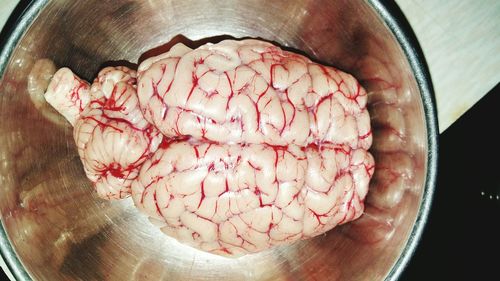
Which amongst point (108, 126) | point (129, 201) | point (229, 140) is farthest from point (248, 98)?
point (129, 201)

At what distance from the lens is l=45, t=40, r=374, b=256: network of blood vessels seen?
3.23ft

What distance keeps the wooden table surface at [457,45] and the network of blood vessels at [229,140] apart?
294 mm

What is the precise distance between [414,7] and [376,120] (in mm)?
341

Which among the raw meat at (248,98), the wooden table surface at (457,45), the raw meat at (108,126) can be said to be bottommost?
the raw meat at (108,126)

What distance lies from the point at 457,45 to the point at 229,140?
2.33 ft

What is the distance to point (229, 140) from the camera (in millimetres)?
992

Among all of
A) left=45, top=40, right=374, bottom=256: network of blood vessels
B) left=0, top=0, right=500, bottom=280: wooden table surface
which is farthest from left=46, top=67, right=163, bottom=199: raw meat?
left=0, top=0, right=500, bottom=280: wooden table surface

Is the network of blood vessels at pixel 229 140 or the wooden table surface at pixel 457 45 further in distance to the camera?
the wooden table surface at pixel 457 45

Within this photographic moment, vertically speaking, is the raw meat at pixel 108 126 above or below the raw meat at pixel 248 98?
below

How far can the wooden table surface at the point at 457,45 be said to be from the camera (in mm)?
1241

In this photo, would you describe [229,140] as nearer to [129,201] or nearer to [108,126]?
[108,126]

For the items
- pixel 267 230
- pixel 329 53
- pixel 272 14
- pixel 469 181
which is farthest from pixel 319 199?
pixel 469 181

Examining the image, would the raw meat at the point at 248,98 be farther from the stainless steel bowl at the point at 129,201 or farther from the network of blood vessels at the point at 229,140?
the stainless steel bowl at the point at 129,201

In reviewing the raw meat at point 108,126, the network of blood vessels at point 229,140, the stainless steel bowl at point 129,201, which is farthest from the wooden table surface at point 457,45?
the raw meat at point 108,126
